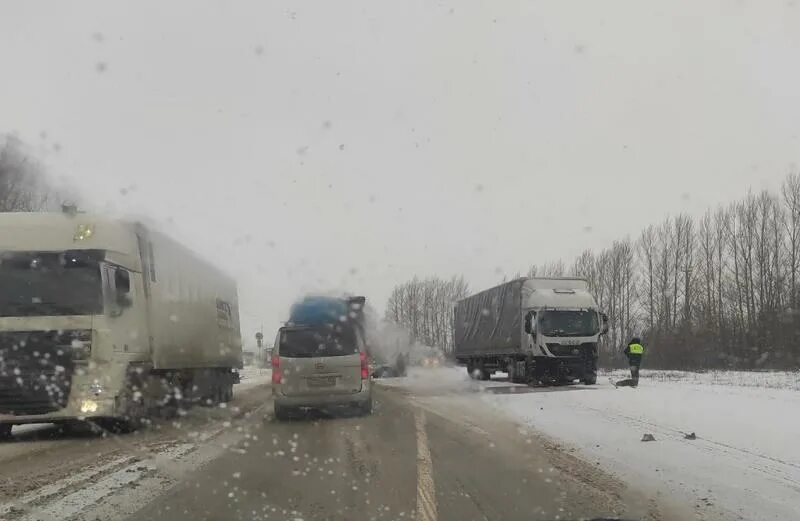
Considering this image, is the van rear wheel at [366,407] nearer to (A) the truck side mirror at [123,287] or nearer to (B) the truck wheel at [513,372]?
(A) the truck side mirror at [123,287]

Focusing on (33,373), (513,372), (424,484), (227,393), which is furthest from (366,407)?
(513,372)

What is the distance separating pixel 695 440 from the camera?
36.7 feet

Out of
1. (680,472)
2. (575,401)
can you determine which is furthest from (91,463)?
(575,401)

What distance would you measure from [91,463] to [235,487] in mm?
3016

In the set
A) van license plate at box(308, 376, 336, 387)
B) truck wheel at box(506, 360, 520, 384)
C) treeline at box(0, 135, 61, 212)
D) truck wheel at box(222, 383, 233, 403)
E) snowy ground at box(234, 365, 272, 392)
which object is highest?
treeline at box(0, 135, 61, 212)

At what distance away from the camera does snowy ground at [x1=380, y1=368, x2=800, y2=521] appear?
290 inches

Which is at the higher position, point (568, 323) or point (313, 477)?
point (568, 323)

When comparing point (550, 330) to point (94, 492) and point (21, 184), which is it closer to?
point (94, 492)

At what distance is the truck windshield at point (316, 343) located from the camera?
15055 mm

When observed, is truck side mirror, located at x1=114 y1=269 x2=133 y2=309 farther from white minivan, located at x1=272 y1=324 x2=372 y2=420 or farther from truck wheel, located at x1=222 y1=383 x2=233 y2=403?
truck wheel, located at x1=222 y1=383 x2=233 y2=403

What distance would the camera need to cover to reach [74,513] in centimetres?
676

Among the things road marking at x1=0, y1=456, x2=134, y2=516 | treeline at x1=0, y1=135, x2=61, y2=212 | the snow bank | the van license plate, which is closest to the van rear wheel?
the van license plate

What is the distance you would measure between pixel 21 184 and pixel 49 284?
4444 centimetres

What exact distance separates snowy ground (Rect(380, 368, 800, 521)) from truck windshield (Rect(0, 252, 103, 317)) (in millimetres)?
8245
